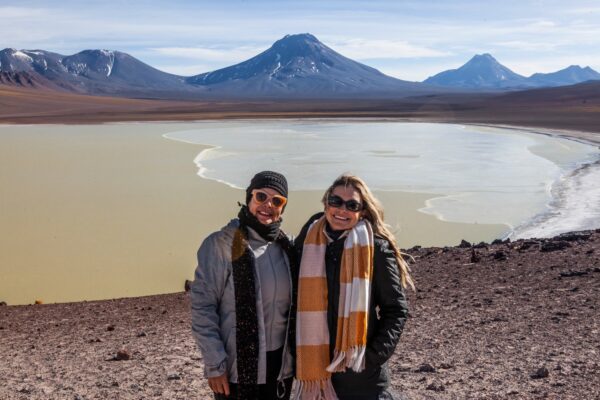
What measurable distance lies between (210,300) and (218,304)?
0.15ft

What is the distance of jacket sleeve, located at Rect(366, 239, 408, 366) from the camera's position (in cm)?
243

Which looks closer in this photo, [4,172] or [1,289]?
[1,289]

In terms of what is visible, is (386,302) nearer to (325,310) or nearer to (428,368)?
(325,310)

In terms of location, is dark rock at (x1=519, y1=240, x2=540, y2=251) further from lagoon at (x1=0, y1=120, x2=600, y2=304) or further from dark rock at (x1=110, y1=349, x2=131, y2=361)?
dark rock at (x1=110, y1=349, x2=131, y2=361)

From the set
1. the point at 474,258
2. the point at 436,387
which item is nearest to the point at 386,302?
the point at 436,387

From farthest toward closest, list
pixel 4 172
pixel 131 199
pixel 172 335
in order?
pixel 4 172 → pixel 131 199 → pixel 172 335

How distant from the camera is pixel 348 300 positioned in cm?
239

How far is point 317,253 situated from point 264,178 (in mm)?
311

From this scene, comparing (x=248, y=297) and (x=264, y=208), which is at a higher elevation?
(x=264, y=208)

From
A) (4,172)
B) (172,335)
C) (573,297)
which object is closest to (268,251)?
(172,335)

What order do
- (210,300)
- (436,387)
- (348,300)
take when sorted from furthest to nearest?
(436,387)
(210,300)
(348,300)

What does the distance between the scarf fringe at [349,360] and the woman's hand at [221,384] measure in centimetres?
35

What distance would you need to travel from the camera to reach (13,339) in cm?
544

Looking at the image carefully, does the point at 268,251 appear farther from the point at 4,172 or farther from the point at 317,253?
the point at 4,172
